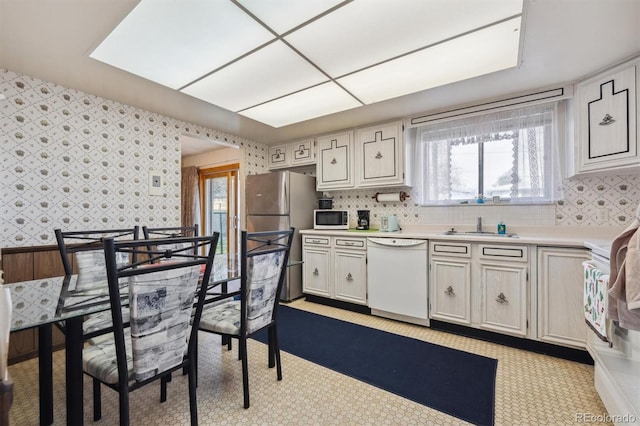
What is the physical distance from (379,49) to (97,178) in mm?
2752

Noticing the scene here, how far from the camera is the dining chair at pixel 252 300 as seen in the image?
1649mm

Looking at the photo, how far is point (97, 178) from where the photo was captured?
2.71 m

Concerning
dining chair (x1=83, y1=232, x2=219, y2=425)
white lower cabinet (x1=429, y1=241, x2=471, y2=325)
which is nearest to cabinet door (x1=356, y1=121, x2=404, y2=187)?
white lower cabinet (x1=429, y1=241, x2=471, y2=325)

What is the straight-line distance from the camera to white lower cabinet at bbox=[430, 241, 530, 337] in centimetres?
234

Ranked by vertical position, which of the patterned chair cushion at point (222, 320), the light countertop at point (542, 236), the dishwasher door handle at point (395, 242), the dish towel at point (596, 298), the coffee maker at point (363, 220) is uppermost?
the coffee maker at point (363, 220)

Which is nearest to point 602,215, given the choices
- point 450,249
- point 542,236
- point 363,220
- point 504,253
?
point 542,236

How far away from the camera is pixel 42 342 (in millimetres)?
1517

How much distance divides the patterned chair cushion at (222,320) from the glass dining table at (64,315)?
0.28 metres

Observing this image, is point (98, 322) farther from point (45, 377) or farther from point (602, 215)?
point (602, 215)

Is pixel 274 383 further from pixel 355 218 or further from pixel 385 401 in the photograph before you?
pixel 355 218

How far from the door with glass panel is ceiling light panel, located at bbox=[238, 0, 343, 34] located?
365 cm

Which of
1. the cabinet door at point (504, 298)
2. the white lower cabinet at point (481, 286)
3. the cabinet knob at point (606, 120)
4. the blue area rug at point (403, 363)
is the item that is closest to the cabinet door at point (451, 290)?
the white lower cabinet at point (481, 286)

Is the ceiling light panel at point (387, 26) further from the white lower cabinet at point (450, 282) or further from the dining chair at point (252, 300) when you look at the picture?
the white lower cabinet at point (450, 282)

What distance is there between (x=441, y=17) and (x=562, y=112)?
1.86m
